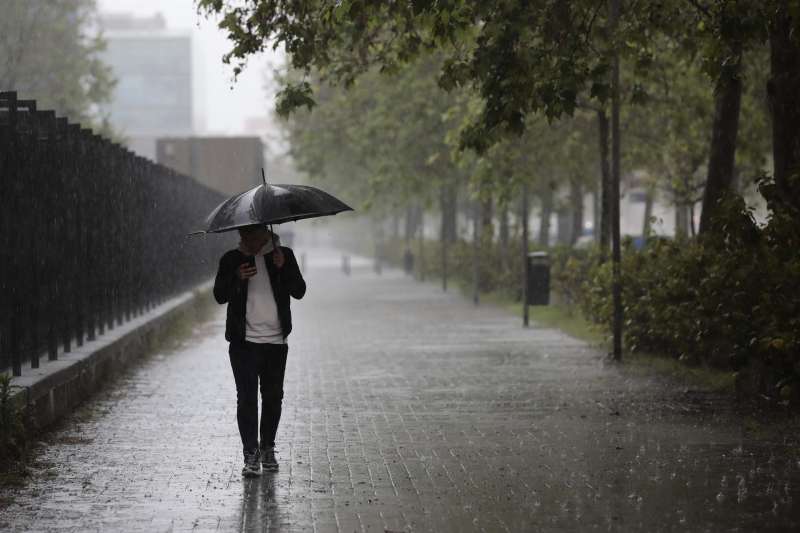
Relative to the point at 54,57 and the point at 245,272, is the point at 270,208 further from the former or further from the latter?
the point at 54,57

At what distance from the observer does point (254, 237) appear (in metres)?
8.51

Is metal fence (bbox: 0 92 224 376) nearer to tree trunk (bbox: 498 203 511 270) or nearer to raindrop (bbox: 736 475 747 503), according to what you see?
raindrop (bbox: 736 475 747 503)

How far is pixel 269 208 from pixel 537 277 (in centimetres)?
1496

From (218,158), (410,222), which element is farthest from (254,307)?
(218,158)

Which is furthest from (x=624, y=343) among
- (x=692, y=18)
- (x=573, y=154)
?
(x=573, y=154)

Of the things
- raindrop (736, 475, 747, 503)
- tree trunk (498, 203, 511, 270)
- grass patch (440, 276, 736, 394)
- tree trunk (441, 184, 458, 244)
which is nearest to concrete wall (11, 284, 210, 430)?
raindrop (736, 475, 747, 503)

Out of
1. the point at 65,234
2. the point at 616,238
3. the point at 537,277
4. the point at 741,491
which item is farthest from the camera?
the point at 537,277

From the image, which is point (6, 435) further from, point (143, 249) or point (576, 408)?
point (143, 249)

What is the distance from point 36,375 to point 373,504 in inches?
154

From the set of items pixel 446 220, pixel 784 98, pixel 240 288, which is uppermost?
pixel 784 98

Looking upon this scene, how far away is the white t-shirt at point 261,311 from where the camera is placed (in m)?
8.52

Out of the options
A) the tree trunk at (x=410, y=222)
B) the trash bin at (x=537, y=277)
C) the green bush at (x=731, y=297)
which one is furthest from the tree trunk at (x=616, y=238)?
the tree trunk at (x=410, y=222)

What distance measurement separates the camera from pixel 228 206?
28.0ft

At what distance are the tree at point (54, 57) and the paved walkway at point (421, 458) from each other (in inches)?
1336
